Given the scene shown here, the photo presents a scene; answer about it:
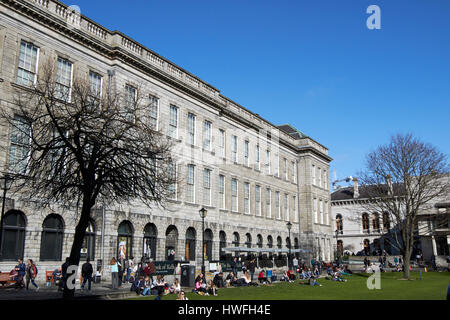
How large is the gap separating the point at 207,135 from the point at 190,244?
10.3 meters

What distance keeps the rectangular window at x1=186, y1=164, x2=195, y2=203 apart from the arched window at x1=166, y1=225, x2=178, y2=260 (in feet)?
10.1

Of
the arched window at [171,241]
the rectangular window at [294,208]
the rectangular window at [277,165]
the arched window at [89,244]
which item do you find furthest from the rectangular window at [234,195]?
the arched window at [89,244]

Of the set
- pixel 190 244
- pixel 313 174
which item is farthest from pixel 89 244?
pixel 313 174

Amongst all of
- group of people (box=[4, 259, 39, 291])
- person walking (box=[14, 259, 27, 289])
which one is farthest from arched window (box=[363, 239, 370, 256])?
person walking (box=[14, 259, 27, 289])

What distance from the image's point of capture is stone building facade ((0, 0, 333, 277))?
2436 centimetres

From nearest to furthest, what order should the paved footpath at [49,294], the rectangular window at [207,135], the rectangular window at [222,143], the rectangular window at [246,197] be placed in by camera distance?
the paved footpath at [49,294], the rectangular window at [207,135], the rectangular window at [222,143], the rectangular window at [246,197]

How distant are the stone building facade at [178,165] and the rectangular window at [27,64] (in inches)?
2.5

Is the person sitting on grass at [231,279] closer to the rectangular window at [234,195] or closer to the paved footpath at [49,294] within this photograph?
the paved footpath at [49,294]

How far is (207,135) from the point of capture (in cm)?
3975

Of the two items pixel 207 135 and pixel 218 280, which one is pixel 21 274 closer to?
pixel 218 280

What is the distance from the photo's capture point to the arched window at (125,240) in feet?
95.4

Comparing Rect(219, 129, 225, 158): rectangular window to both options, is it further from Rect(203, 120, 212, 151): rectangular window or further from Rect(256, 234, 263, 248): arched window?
Rect(256, 234, 263, 248): arched window

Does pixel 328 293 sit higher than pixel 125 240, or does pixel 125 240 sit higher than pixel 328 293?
pixel 125 240
